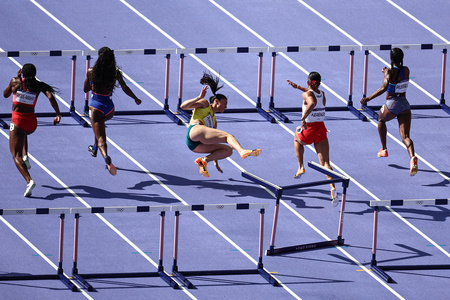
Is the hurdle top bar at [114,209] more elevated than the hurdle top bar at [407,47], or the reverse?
the hurdle top bar at [407,47]

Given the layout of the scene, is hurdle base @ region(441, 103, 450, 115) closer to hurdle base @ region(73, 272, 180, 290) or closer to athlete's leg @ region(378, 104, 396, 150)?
athlete's leg @ region(378, 104, 396, 150)

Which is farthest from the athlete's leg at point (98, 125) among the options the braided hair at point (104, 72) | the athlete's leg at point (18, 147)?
the athlete's leg at point (18, 147)

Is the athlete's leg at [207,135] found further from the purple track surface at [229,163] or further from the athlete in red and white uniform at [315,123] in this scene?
the athlete in red and white uniform at [315,123]

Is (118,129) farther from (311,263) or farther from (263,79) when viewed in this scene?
(311,263)

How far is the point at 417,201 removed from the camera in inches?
667

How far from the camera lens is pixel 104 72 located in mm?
19031

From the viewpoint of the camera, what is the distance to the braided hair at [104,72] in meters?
19.0

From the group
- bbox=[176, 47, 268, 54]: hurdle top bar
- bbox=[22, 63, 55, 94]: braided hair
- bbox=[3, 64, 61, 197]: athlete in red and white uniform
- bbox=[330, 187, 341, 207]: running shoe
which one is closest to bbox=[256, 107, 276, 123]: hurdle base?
bbox=[176, 47, 268, 54]: hurdle top bar

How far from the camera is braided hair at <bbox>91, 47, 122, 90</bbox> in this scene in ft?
62.4

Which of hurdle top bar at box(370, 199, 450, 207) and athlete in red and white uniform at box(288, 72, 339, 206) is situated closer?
hurdle top bar at box(370, 199, 450, 207)

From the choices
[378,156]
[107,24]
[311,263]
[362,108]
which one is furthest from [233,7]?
[311,263]

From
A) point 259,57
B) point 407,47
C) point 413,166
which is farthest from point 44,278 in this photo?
point 407,47

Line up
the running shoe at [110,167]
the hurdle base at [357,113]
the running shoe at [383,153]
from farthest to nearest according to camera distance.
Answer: the hurdle base at [357,113] < the running shoe at [383,153] < the running shoe at [110,167]

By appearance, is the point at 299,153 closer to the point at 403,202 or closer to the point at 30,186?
the point at 403,202
